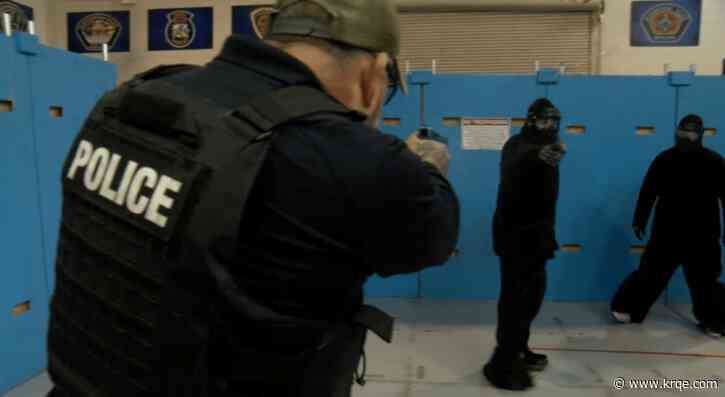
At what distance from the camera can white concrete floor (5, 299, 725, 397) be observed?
10.2ft

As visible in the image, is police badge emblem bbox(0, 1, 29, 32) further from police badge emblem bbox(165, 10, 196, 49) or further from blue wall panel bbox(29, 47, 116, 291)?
blue wall panel bbox(29, 47, 116, 291)

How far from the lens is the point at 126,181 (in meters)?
0.93

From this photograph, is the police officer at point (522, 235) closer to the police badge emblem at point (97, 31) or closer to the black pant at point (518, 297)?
the black pant at point (518, 297)

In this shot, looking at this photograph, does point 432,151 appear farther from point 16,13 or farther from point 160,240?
point 16,13

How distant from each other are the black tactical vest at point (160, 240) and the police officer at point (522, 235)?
83.7 inches

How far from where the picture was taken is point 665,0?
18.2 feet

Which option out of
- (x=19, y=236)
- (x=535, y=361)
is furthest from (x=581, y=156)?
(x=19, y=236)

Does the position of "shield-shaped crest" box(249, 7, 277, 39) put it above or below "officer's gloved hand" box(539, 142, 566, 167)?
above

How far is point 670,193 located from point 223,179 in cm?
406

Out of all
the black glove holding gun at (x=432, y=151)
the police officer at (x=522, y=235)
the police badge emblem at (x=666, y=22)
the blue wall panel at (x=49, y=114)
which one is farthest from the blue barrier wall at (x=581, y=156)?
the black glove holding gun at (x=432, y=151)

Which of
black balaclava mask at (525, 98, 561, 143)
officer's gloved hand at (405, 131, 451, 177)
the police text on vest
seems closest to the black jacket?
black balaclava mask at (525, 98, 561, 143)

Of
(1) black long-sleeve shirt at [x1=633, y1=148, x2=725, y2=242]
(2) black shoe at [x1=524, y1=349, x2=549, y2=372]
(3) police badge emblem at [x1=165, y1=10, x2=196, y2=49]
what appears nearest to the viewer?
(2) black shoe at [x1=524, y1=349, x2=549, y2=372]

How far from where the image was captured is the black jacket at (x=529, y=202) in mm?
2926

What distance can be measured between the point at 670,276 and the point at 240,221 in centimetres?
417
